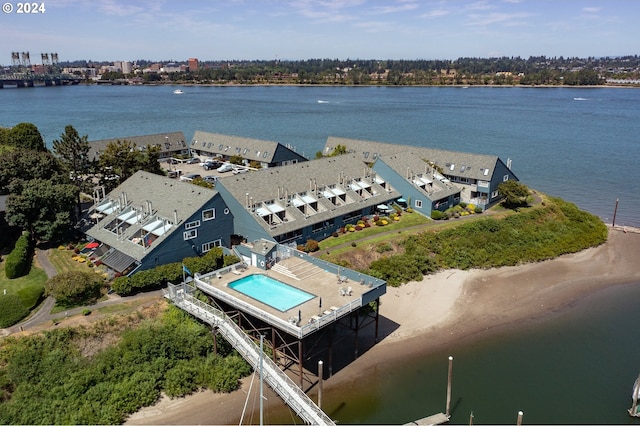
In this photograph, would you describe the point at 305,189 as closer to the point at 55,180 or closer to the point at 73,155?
the point at 55,180

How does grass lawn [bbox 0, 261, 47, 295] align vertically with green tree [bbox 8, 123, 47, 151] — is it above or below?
below

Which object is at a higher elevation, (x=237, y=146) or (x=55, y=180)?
(x=55, y=180)

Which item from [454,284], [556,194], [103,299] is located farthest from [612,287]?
[103,299]

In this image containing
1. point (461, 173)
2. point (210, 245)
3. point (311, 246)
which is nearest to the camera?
point (210, 245)

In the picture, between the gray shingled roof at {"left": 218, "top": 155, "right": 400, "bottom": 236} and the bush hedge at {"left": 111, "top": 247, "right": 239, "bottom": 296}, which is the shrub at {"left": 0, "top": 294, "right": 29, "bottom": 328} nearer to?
the bush hedge at {"left": 111, "top": 247, "right": 239, "bottom": 296}

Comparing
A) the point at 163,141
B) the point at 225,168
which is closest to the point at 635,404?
the point at 225,168

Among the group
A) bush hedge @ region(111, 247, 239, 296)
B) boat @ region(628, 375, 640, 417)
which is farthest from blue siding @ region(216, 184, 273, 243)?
boat @ region(628, 375, 640, 417)
